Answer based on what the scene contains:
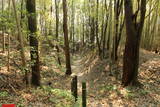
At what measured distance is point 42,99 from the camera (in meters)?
6.15

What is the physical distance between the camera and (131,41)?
24.5 ft

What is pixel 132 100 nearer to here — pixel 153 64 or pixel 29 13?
pixel 153 64

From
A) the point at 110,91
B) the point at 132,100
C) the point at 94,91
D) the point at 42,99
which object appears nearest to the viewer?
the point at 42,99

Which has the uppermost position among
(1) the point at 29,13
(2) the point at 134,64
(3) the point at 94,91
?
(1) the point at 29,13

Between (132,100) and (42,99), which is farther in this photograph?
(132,100)

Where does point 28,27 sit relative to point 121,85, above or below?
above

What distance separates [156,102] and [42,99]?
4651 millimetres

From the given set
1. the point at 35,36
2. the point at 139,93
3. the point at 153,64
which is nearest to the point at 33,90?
the point at 35,36

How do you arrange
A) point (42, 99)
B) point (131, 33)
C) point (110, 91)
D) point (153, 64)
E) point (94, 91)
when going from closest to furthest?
1. point (42, 99)
2. point (131, 33)
3. point (110, 91)
4. point (94, 91)
5. point (153, 64)

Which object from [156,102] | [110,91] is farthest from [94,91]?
[156,102]

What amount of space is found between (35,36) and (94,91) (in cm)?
449

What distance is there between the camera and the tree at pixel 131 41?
7.37 m

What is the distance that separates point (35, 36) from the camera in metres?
6.43

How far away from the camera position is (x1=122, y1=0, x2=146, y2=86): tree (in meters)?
7.37
